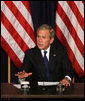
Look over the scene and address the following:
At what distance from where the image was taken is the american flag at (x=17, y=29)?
4.97 m

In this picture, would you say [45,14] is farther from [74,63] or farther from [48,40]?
[48,40]

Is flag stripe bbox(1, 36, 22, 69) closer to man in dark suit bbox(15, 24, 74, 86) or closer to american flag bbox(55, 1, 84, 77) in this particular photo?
american flag bbox(55, 1, 84, 77)

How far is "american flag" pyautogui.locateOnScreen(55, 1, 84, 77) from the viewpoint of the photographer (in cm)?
499

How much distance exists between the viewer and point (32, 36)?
198 inches

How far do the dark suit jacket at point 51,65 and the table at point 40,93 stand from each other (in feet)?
1.47

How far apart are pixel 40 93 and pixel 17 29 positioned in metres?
2.32

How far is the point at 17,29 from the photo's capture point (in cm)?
502

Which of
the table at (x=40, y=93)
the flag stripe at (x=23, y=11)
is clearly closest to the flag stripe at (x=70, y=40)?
the flag stripe at (x=23, y=11)

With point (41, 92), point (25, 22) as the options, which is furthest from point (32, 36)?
point (41, 92)

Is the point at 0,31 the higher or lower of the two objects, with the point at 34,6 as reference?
lower

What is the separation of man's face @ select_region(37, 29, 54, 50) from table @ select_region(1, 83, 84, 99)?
57 centimetres

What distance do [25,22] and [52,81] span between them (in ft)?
5.49

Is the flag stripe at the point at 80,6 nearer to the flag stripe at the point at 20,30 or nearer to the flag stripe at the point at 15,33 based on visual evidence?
the flag stripe at the point at 20,30

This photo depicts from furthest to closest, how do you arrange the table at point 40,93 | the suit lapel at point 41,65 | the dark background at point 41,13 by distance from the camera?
1. the dark background at point 41,13
2. the suit lapel at point 41,65
3. the table at point 40,93
